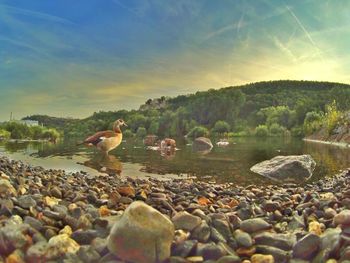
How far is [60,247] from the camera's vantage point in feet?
14.6

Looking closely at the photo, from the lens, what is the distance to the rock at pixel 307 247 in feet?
14.5

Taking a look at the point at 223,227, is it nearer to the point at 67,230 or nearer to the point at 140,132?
the point at 67,230

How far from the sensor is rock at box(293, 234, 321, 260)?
4.43 m

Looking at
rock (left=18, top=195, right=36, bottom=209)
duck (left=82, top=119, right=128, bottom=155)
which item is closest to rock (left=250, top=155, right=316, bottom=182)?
→ duck (left=82, top=119, right=128, bottom=155)

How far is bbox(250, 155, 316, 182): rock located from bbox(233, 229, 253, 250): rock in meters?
9.25

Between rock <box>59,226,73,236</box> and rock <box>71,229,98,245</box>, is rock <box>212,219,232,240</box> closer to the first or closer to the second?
rock <box>71,229,98,245</box>

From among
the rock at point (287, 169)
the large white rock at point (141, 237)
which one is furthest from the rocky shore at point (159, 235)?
the rock at point (287, 169)

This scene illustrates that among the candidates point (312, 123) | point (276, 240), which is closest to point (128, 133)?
point (312, 123)

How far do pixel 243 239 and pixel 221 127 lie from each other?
248 ft

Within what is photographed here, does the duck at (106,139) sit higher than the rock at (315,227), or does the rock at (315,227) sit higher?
the duck at (106,139)

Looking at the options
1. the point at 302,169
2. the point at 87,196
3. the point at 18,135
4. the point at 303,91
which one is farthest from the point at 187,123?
the point at 87,196

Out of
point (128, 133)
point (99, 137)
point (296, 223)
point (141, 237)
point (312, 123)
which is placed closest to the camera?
point (141, 237)

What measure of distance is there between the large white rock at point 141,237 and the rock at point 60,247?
476mm

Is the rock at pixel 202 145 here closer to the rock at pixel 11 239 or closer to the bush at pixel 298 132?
the rock at pixel 11 239
